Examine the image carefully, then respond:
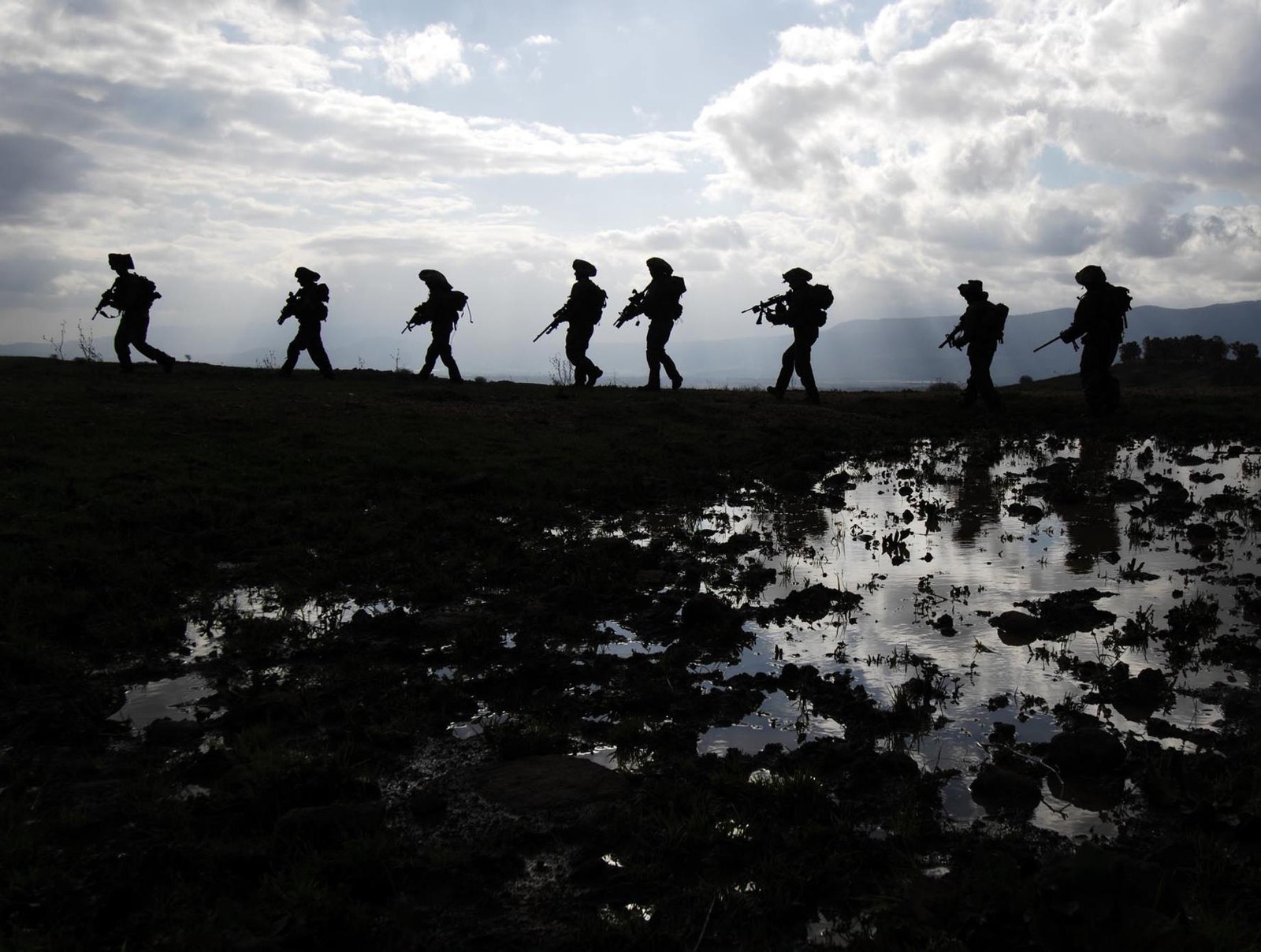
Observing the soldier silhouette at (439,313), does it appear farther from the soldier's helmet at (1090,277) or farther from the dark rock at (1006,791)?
the dark rock at (1006,791)

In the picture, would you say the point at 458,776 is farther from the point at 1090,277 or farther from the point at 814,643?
the point at 1090,277

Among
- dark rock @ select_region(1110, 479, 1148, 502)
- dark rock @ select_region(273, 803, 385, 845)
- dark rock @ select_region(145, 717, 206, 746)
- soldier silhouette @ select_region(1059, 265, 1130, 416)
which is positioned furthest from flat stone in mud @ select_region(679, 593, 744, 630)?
soldier silhouette @ select_region(1059, 265, 1130, 416)

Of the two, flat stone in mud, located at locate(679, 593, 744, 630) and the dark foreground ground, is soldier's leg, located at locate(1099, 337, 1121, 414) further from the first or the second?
flat stone in mud, located at locate(679, 593, 744, 630)

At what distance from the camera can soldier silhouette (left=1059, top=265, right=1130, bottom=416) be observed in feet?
57.3

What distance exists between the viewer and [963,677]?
5434 millimetres

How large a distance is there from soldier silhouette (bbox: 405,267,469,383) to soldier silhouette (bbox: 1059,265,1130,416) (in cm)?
1297

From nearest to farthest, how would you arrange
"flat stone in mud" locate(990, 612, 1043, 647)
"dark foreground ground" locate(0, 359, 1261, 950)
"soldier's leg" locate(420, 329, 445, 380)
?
"dark foreground ground" locate(0, 359, 1261, 950)
"flat stone in mud" locate(990, 612, 1043, 647)
"soldier's leg" locate(420, 329, 445, 380)

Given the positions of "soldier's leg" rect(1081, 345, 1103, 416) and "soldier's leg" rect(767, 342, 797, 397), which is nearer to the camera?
"soldier's leg" rect(1081, 345, 1103, 416)

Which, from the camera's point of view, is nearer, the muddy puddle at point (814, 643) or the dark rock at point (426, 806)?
the dark rock at point (426, 806)

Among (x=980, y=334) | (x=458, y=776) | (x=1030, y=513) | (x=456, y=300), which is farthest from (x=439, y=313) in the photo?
(x=458, y=776)

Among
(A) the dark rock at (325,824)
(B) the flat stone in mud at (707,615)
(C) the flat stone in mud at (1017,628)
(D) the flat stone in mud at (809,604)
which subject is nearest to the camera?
(A) the dark rock at (325,824)

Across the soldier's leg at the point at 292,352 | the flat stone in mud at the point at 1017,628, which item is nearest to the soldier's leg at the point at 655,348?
the soldier's leg at the point at 292,352

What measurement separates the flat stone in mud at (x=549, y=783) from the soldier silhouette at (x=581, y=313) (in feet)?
57.8

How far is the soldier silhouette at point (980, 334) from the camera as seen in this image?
1892cm
